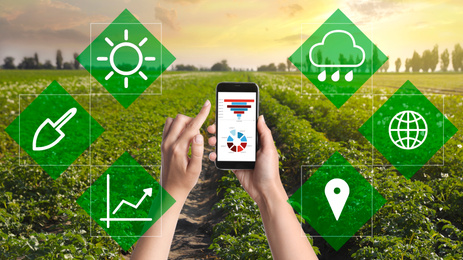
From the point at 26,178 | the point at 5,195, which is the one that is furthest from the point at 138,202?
the point at 26,178

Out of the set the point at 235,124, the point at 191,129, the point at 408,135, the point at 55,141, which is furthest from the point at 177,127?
the point at 408,135

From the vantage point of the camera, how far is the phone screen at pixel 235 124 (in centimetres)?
194

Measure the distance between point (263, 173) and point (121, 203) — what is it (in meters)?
4.28

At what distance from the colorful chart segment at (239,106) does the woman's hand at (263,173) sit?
25cm

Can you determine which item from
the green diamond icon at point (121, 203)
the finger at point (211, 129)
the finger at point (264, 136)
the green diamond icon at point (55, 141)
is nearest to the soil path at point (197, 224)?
the green diamond icon at point (121, 203)

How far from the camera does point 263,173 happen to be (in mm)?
1574

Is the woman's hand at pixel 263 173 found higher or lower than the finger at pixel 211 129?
lower

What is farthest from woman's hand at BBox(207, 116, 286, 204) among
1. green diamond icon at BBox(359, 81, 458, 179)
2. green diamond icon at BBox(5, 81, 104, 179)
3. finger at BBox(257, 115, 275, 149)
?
green diamond icon at BBox(359, 81, 458, 179)

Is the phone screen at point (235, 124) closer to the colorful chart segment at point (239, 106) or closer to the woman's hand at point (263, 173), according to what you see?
the colorful chart segment at point (239, 106)

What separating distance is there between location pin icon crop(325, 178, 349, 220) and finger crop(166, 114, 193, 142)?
411 centimetres

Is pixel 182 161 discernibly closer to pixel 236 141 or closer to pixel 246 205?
pixel 236 141

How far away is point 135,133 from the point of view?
421 inches

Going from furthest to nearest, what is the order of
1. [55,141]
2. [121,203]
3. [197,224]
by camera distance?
[55,141], [197,224], [121,203]

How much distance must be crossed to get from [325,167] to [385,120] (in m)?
5.50
